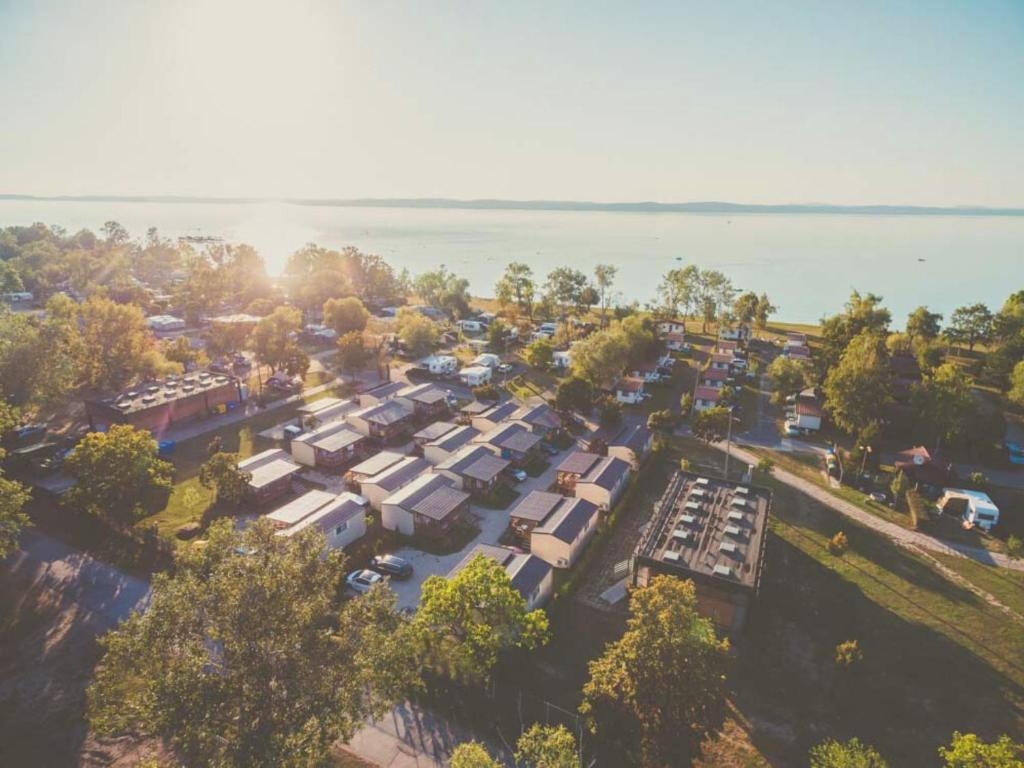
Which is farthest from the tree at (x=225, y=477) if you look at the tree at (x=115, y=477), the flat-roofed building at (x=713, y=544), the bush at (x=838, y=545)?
the bush at (x=838, y=545)

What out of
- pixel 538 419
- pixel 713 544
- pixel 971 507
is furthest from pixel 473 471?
pixel 971 507

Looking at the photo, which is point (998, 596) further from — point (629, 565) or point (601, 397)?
point (601, 397)

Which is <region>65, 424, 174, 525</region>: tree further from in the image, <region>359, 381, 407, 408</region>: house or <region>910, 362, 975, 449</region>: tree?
<region>910, 362, 975, 449</region>: tree

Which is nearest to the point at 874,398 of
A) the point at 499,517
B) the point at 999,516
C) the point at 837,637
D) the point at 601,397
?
the point at 999,516

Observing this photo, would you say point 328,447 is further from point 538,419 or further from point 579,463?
point 579,463

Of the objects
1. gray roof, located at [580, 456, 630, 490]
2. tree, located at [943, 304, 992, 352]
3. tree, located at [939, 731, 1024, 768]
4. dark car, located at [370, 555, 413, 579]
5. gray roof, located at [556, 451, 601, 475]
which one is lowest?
dark car, located at [370, 555, 413, 579]

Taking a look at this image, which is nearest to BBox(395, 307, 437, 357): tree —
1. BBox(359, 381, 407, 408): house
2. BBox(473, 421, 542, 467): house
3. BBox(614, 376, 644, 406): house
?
BBox(359, 381, 407, 408): house
